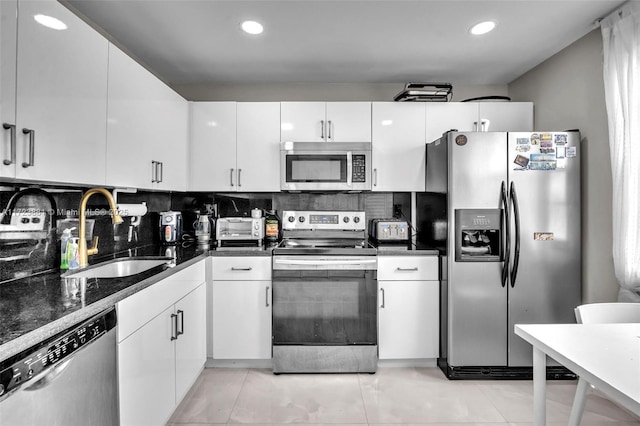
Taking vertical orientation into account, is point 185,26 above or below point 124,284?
above

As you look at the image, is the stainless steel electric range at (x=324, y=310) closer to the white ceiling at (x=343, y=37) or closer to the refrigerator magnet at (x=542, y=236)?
the refrigerator magnet at (x=542, y=236)

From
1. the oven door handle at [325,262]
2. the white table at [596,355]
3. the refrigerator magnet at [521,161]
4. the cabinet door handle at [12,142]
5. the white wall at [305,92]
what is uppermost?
the white wall at [305,92]

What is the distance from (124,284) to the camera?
1504mm

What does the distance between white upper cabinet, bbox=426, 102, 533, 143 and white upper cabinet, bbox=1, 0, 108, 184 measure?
7.70ft

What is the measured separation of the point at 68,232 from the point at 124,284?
629 millimetres

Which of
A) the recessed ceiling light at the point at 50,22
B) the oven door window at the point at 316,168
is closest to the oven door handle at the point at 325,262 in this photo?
the oven door window at the point at 316,168

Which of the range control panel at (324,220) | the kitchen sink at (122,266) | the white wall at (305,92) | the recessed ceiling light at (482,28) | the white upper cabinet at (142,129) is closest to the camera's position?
the white upper cabinet at (142,129)

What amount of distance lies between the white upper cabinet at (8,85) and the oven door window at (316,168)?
188 centimetres

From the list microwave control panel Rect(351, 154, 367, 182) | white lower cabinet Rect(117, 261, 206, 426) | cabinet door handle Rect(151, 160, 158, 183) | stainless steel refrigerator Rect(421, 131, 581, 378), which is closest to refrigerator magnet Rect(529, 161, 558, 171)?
stainless steel refrigerator Rect(421, 131, 581, 378)

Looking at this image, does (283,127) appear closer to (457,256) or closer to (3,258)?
(457,256)

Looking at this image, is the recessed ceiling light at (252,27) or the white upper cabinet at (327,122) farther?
the white upper cabinet at (327,122)

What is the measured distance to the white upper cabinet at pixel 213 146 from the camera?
9.71 ft

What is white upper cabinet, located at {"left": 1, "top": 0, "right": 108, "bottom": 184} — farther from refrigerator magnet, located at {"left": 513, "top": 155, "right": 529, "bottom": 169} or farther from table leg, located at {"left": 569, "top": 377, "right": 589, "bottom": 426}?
refrigerator magnet, located at {"left": 513, "top": 155, "right": 529, "bottom": 169}

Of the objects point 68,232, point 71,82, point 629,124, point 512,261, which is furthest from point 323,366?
point 629,124
